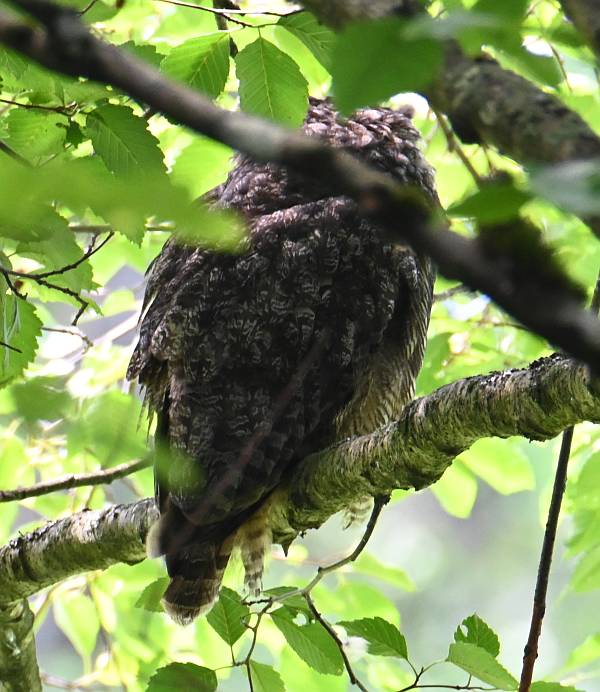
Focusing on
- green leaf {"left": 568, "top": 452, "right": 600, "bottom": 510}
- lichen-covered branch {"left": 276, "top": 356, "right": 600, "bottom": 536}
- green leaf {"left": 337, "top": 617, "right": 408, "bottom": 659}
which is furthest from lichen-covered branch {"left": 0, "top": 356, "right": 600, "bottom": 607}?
green leaf {"left": 568, "top": 452, "right": 600, "bottom": 510}

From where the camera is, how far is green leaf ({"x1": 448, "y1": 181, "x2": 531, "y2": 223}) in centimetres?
53

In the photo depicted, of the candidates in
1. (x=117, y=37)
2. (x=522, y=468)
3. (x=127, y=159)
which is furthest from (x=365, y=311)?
(x=117, y=37)

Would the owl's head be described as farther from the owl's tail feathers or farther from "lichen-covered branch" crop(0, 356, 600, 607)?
the owl's tail feathers

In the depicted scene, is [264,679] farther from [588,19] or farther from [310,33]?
[588,19]

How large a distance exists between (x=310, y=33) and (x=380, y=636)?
982mm

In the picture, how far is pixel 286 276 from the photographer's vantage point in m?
2.26

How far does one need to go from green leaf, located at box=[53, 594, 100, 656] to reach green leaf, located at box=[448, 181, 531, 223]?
8.76 ft

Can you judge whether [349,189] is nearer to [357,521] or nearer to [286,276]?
[286,276]

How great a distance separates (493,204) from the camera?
529 mm

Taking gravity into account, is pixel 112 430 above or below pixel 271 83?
below

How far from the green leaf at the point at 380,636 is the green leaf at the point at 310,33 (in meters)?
0.91

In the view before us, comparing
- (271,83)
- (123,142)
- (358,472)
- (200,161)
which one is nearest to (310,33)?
(271,83)

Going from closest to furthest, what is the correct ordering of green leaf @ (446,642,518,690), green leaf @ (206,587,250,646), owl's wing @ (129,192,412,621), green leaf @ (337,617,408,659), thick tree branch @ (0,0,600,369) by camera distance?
thick tree branch @ (0,0,600,369) < green leaf @ (446,642,518,690) < green leaf @ (337,617,408,659) < green leaf @ (206,587,250,646) < owl's wing @ (129,192,412,621)

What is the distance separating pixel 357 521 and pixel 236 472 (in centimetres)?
58
